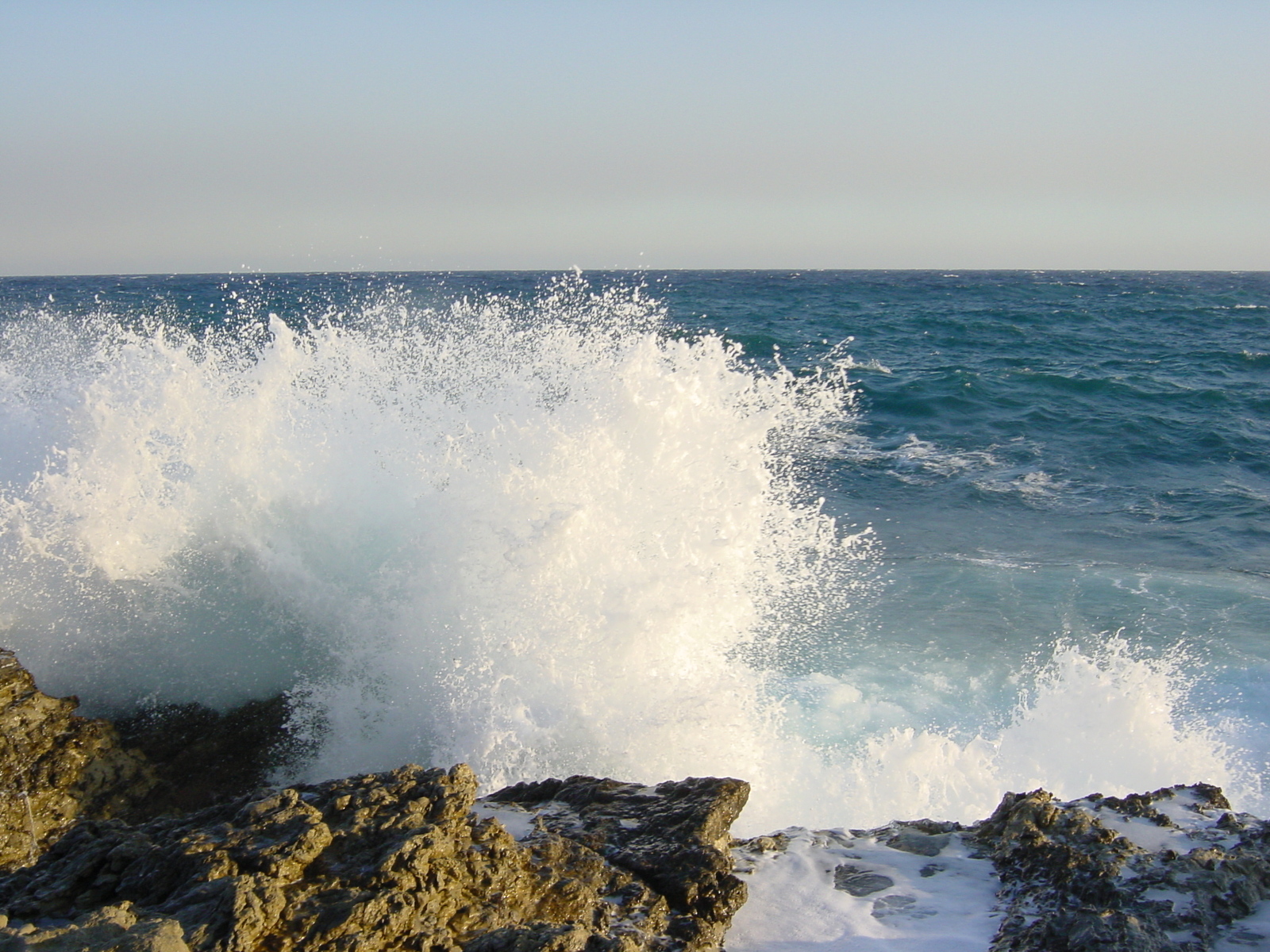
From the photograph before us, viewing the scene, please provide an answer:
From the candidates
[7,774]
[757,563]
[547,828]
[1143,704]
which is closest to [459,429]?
[757,563]

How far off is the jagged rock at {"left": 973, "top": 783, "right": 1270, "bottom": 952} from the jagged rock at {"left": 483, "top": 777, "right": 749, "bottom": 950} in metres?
0.91

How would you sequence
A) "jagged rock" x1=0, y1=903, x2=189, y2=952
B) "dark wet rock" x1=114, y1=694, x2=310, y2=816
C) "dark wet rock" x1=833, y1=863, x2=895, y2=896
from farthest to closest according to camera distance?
"dark wet rock" x1=114, y1=694, x2=310, y2=816, "dark wet rock" x1=833, y1=863, x2=895, y2=896, "jagged rock" x1=0, y1=903, x2=189, y2=952

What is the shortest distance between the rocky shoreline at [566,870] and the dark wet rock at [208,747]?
0.80m

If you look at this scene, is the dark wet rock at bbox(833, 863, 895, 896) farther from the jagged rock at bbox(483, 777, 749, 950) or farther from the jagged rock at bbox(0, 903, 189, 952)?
the jagged rock at bbox(0, 903, 189, 952)

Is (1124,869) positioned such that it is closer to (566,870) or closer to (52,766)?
(566,870)

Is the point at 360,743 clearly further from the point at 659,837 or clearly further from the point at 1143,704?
the point at 1143,704

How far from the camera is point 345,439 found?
23.8 ft

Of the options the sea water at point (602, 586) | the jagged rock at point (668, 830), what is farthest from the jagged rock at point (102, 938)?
the sea water at point (602, 586)

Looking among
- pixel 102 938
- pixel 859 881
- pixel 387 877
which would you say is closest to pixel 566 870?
pixel 387 877

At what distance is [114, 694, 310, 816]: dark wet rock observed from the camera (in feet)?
14.9

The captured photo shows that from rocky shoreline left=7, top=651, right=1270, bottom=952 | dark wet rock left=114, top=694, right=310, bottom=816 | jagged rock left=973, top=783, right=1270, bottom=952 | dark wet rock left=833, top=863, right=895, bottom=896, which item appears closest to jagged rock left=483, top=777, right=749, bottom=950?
rocky shoreline left=7, top=651, right=1270, bottom=952

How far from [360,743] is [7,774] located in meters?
1.67

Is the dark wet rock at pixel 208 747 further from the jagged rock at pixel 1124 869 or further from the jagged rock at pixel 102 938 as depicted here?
the jagged rock at pixel 1124 869

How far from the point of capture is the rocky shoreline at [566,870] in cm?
247
